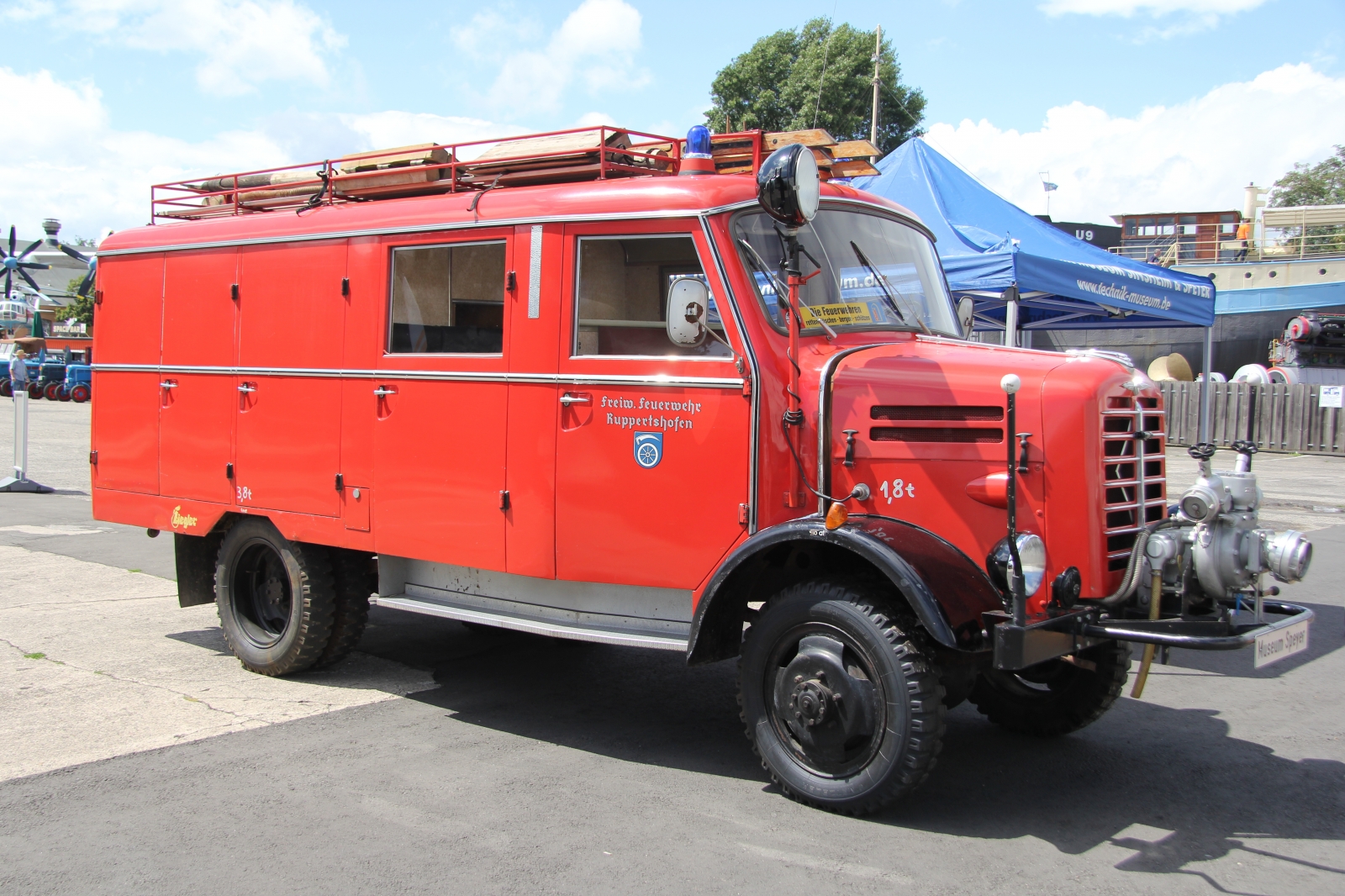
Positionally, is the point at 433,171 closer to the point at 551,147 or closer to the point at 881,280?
the point at 551,147

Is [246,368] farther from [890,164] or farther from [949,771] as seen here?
[890,164]

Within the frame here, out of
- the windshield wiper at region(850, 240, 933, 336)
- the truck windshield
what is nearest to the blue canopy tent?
the truck windshield

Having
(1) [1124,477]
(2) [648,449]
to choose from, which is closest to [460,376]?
(2) [648,449]

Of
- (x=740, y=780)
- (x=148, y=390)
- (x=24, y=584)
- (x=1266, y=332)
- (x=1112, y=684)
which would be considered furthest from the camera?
A: (x=1266, y=332)

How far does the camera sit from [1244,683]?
6.52 m

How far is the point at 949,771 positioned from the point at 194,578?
496 cm

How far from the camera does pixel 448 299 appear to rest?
547cm

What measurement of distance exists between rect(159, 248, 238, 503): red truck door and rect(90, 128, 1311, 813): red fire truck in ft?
0.07

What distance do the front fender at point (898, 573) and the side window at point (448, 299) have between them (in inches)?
69.8

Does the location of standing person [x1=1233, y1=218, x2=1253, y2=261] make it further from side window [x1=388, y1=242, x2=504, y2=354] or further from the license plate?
side window [x1=388, y1=242, x2=504, y2=354]

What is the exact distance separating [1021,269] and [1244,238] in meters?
32.4

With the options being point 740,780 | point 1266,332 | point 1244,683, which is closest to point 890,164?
point 1244,683

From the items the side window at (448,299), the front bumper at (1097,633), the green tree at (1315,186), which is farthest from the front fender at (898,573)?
the green tree at (1315,186)

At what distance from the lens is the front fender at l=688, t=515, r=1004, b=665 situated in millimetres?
3848
